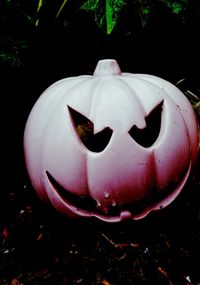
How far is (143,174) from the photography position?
1030 mm

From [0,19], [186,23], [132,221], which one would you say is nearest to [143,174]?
[132,221]

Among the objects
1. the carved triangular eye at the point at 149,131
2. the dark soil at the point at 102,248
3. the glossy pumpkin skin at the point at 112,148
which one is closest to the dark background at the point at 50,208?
the dark soil at the point at 102,248

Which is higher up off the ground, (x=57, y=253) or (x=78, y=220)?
(x=78, y=220)

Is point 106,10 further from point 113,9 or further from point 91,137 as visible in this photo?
point 91,137

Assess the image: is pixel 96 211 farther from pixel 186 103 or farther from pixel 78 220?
pixel 186 103

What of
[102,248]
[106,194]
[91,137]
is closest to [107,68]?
[91,137]

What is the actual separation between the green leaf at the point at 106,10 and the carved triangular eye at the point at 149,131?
0.41m

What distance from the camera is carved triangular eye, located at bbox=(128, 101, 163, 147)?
1148 mm

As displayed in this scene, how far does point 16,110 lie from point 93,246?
0.80 meters

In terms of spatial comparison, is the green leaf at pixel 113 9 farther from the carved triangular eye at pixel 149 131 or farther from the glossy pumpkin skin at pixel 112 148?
the carved triangular eye at pixel 149 131

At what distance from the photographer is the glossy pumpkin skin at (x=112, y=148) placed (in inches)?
40.1


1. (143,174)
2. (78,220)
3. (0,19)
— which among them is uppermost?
(0,19)

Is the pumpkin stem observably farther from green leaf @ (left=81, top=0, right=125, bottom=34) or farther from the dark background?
the dark background

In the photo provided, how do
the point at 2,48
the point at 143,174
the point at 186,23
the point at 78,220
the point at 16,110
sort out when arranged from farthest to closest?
1. the point at 186,23
2. the point at 16,110
3. the point at 2,48
4. the point at 78,220
5. the point at 143,174
